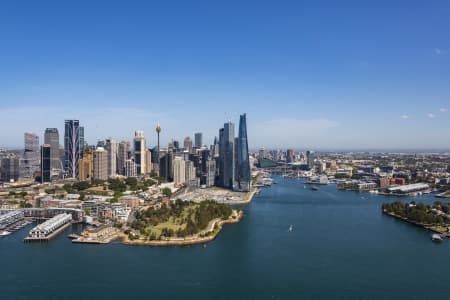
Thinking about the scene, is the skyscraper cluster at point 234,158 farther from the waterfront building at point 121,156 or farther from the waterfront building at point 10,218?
the waterfront building at point 10,218

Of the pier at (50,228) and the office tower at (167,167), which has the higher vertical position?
the office tower at (167,167)

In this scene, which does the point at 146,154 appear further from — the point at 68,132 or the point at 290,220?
the point at 290,220

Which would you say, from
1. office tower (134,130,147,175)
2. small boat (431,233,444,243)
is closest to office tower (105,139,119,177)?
office tower (134,130,147,175)

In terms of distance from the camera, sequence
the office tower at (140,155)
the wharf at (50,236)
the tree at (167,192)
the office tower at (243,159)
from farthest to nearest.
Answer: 1. the office tower at (140,155)
2. the office tower at (243,159)
3. the tree at (167,192)
4. the wharf at (50,236)

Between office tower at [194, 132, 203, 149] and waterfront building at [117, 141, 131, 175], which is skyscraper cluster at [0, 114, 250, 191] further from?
office tower at [194, 132, 203, 149]

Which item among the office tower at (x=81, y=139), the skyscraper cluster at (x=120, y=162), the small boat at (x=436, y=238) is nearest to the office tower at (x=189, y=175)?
the skyscraper cluster at (x=120, y=162)

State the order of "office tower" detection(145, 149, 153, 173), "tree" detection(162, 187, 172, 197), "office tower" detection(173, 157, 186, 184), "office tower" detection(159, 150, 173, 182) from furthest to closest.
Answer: "office tower" detection(145, 149, 153, 173) < "office tower" detection(159, 150, 173, 182) < "office tower" detection(173, 157, 186, 184) < "tree" detection(162, 187, 172, 197)

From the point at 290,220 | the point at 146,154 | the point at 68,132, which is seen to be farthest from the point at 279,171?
the point at 290,220
